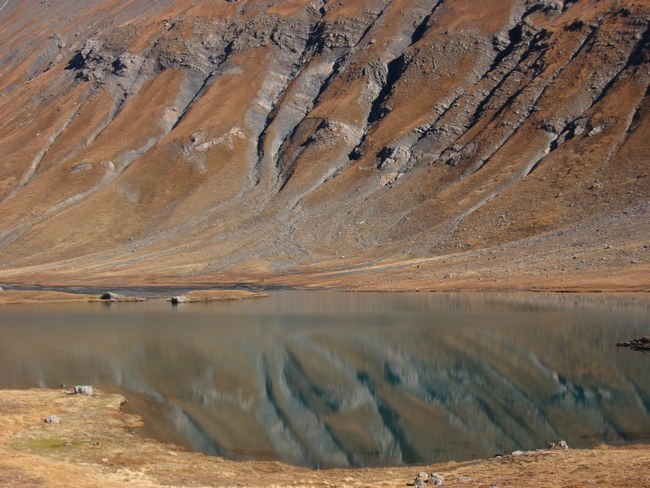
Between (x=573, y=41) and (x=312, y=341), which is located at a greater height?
(x=573, y=41)

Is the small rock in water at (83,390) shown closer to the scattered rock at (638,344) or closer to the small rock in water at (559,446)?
the small rock in water at (559,446)

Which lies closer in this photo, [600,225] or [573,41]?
[600,225]

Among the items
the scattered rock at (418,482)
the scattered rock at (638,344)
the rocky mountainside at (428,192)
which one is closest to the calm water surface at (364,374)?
the scattered rock at (638,344)

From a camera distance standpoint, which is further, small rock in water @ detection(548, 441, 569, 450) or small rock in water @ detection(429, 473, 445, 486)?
small rock in water @ detection(548, 441, 569, 450)

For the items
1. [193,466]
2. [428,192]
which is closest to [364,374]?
[193,466]

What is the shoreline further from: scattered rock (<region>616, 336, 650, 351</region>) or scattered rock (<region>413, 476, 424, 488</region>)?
scattered rock (<region>616, 336, 650, 351</region>)

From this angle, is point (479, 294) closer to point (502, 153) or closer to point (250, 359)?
point (250, 359)

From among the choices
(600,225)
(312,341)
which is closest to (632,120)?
(600,225)

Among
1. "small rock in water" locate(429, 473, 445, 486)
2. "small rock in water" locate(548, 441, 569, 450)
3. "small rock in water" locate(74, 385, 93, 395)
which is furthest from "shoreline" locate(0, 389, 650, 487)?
"small rock in water" locate(74, 385, 93, 395)
